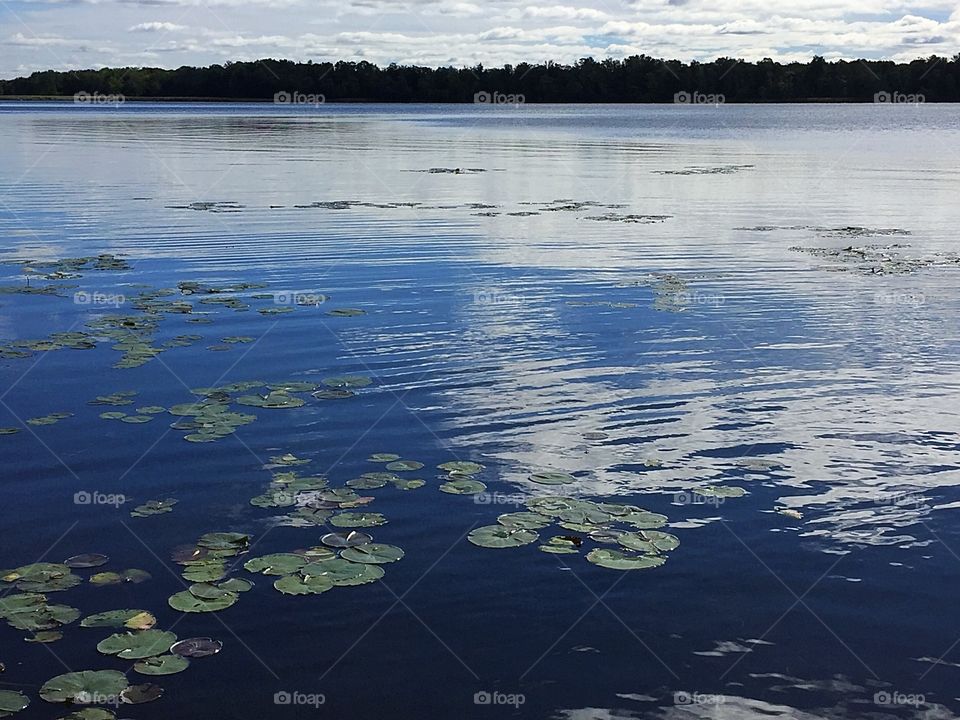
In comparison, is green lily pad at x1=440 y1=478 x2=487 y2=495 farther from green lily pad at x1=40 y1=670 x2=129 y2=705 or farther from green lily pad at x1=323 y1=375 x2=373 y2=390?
green lily pad at x1=40 y1=670 x2=129 y2=705

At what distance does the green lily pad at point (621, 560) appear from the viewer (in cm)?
858

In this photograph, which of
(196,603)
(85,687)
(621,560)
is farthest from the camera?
(621,560)

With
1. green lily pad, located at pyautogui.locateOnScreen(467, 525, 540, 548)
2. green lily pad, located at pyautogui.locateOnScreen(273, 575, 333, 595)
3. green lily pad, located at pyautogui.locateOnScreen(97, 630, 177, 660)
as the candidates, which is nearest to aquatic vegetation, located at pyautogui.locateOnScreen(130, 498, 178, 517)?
green lily pad, located at pyautogui.locateOnScreen(273, 575, 333, 595)

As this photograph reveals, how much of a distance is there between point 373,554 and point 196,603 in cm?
144

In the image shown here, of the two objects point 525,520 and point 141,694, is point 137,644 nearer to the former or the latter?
point 141,694

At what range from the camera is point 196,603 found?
7867 millimetres

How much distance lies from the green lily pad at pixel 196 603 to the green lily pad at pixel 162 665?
2.08ft

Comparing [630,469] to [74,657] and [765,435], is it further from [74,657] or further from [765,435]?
[74,657]

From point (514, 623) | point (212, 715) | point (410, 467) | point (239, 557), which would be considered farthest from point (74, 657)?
point (410, 467)

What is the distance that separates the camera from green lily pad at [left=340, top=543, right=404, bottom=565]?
8.59 metres

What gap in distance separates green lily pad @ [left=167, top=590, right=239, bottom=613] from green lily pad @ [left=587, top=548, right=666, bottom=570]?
274 centimetres

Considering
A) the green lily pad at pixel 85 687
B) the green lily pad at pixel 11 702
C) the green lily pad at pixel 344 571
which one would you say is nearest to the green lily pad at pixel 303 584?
the green lily pad at pixel 344 571

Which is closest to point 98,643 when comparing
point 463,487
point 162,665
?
point 162,665

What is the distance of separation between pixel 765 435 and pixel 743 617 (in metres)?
3.99
